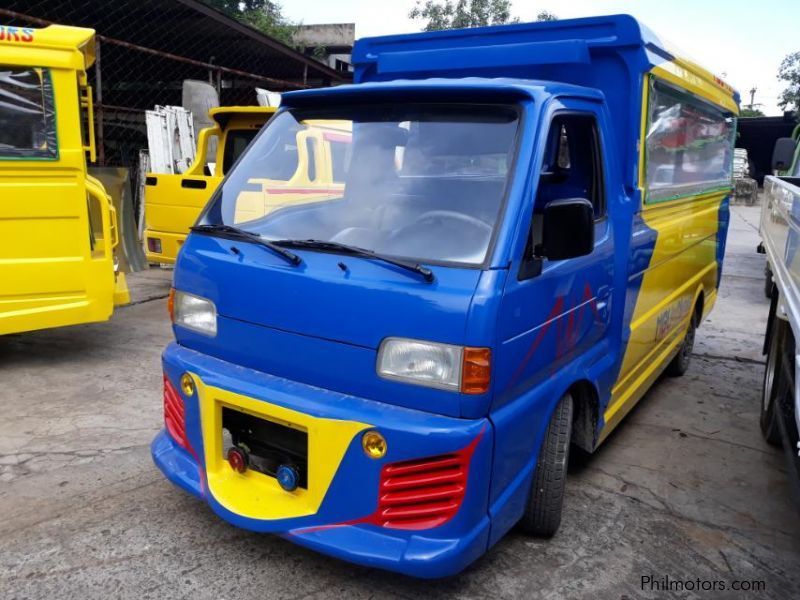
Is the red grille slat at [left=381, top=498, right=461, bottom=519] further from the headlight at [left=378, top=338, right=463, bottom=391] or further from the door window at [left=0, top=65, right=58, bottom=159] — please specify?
the door window at [left=0, top=65, right=58, bottom=159]

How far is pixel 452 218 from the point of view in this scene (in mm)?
2682

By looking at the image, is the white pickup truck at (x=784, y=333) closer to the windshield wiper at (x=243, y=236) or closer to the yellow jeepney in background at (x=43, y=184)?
the windshield wiper at (x=243, y=236)

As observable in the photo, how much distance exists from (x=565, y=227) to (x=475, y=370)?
27.1 inches

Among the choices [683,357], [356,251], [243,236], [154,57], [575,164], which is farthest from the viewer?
[154,57]

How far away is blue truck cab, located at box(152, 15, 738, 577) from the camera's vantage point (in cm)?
240

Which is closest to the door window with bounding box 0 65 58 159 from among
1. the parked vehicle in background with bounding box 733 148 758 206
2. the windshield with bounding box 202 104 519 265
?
the windshield with bounding box 202 104 519 265

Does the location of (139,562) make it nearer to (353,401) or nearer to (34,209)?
(353,401)

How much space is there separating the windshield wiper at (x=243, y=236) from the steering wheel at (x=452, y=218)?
50 centimetres

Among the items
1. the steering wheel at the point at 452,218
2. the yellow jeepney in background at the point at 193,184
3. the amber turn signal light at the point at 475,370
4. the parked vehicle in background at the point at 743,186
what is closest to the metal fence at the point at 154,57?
the yellow jeepney in background at the point at 193,184

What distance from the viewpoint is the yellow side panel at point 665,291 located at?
12.8ft

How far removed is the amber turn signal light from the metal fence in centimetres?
835

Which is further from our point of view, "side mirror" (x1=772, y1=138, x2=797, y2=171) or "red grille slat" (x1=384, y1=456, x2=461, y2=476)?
"side mirror" (x1=772, y1=138, x2=797, y2=171)

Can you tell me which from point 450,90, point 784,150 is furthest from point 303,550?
point 784,150

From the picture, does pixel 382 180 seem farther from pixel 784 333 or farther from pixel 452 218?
pixel 784 333
